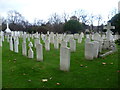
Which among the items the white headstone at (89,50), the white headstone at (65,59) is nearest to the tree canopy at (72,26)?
the white headstone at (89,50)

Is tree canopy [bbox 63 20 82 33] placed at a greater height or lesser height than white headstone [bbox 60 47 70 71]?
greater

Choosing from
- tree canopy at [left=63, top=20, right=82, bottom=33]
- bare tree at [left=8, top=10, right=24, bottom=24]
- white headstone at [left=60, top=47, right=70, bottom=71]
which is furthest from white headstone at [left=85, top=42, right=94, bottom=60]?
bare tree at [left=8, top=10, right=24, bottom=24]

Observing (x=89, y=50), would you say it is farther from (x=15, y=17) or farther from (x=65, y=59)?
(x=15, y=17)

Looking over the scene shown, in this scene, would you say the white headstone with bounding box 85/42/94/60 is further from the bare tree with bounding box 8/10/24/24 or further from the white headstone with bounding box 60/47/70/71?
the bare tree with bounding box 8/10/24/24

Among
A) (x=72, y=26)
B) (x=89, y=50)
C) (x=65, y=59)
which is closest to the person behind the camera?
(x=65, y=59)

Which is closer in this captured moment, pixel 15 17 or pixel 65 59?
pixel 65 59

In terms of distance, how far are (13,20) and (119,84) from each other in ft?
225

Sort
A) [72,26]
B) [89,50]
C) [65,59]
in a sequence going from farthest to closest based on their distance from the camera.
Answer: [72,26], [89,50], [65,59]

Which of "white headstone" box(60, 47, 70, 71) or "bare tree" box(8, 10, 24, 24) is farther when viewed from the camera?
"bare tree" box(8, 10, 24, 24)

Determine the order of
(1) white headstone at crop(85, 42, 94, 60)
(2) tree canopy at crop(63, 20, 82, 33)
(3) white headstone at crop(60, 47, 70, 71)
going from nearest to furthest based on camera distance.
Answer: (3) white headstone at crop(60, 47, 70, 71) → (1) white headstone at crop(85, 42, 94, 60) → (2) tree canopy at crop(63, 20, 82, 33)

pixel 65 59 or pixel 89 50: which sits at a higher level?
pixel 89 50

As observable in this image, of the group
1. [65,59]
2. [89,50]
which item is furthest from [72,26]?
[65,59]

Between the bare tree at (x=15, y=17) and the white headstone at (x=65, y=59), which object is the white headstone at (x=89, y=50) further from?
the bare tree at (x=15, y=17)

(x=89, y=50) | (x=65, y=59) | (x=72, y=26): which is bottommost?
(x=65, y=59)
